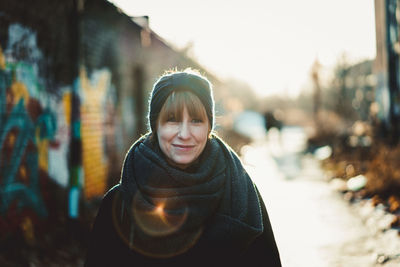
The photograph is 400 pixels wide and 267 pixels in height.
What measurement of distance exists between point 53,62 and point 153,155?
15.2ft

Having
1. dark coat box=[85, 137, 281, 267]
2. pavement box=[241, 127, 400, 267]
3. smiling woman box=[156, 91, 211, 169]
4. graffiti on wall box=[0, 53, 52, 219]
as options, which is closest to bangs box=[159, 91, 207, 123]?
smiling woman box=[156, 91, 211, 169]

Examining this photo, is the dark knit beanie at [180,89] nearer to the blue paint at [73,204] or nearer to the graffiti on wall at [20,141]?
the graffiti on wall at [20,141]

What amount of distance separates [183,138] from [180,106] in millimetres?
156

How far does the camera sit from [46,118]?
5.85 m

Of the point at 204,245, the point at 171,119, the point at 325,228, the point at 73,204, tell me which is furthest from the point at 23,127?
the point at 325,228

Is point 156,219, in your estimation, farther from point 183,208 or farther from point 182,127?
point 182,127

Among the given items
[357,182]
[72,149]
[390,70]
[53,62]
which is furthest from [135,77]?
[390,70]

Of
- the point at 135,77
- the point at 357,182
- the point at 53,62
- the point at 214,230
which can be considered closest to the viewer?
the point at 214,230

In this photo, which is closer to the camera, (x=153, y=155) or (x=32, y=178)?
(x=153, y=155)

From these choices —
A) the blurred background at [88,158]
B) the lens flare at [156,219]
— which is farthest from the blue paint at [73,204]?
the lens flare at [156,219]

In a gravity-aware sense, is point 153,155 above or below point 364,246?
above

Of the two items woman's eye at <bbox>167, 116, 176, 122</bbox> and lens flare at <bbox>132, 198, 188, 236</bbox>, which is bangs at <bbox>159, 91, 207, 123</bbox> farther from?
lens flare at <bbox>132, 198, 188, 236</bbox>

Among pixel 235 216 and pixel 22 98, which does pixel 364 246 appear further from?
pixel 22 98

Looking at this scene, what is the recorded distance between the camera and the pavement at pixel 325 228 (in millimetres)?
4867
